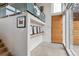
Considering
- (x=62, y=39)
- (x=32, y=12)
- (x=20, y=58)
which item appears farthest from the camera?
(x=62, y=39)

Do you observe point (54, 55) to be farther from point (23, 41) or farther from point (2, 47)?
point (2, 47)

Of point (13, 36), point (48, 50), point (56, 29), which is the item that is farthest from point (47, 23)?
point (13, 36)

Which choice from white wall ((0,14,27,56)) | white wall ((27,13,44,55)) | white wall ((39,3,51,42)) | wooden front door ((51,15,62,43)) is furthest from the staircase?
wooden front door ((51,15,62,43))

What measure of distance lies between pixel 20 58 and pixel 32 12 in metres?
0.96

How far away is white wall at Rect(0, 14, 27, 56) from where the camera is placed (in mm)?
2531

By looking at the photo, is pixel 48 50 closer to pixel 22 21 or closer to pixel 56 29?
pixel 56 29

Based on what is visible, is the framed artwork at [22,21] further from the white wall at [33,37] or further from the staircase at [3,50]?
the staircase at [3,50]

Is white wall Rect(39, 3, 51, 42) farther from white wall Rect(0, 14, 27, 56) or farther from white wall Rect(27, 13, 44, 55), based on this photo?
white wall Rect(0, 14, 27, 56)

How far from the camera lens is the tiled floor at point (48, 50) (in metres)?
2.60

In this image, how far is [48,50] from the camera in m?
2.74

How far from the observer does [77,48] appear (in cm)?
284

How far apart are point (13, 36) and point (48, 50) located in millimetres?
794

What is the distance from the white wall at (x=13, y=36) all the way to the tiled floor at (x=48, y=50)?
0.27 m

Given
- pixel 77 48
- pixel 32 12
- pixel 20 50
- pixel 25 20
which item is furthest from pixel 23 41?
pixel 77 48
